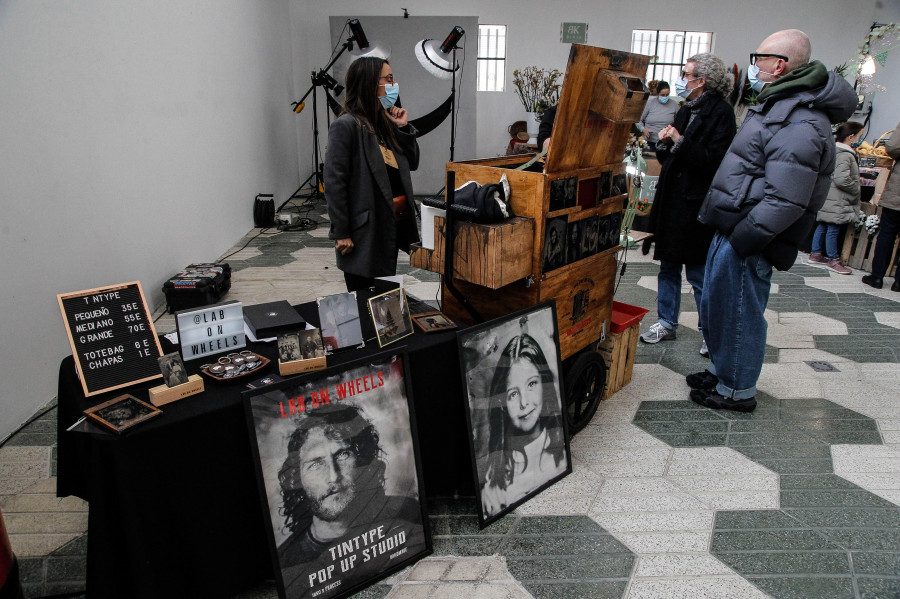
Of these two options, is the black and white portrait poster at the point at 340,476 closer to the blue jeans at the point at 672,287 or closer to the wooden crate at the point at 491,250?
the wooden crate at the point at 491,250

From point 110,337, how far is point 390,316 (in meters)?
0.77

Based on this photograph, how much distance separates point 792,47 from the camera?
2312 mm

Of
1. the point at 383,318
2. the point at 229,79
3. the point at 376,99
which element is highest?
the point at 229,79

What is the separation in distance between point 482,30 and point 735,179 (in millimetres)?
7337

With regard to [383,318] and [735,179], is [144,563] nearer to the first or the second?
[383,318]

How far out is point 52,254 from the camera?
2.81 metres

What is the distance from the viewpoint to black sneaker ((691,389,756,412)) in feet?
8.98

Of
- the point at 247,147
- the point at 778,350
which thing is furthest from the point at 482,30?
the point at 778,350

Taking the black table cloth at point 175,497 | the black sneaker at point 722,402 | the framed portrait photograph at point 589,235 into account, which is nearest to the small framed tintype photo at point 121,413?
the black table cloth at point 175,497

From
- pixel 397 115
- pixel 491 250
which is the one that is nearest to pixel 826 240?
pixel 397 115

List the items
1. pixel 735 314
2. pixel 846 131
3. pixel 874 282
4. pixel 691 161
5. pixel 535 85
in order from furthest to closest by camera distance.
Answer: pixel 535 85, pixel 846 131, pixel 874 282, pixel 691 161, pixel 735 314

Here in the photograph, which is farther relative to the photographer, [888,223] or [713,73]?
[888,223]

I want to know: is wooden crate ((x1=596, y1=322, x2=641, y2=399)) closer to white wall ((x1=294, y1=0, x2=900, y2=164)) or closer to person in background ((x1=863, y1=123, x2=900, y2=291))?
person in background ((x1=863, y1=123, x2=900, y2=291))

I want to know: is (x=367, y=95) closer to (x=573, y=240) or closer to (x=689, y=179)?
(x=573, y=240)
